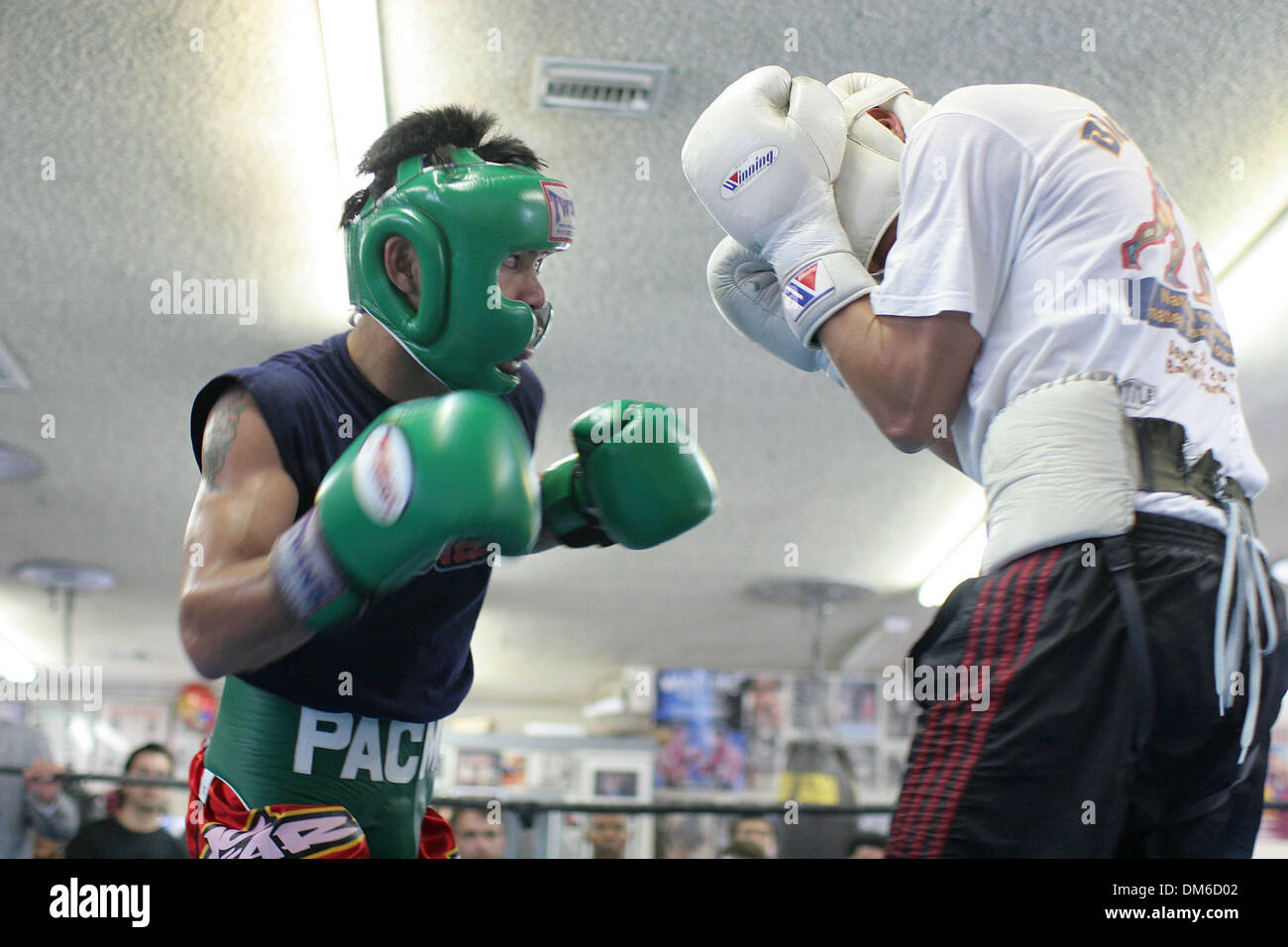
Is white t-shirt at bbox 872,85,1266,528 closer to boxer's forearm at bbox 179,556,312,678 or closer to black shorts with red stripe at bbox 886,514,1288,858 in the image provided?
black shorts with red stripe at bbox 886,514,1288,858

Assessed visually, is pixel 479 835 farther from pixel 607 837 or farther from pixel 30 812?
pixel 30 812

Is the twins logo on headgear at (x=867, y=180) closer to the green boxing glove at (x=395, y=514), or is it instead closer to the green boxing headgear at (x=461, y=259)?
the green boxing headgear at (x=461, y=259)

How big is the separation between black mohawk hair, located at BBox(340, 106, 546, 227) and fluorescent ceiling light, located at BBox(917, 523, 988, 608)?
436 centimetres

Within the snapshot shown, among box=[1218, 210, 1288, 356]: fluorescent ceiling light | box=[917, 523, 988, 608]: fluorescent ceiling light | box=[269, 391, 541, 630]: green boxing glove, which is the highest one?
box=[1218, 210, 1288, 356]: fluorescent ceiling light

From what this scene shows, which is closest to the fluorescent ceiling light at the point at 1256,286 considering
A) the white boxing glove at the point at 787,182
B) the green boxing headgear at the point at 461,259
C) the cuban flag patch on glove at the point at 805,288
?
the white boxing glove at the point at 787,182

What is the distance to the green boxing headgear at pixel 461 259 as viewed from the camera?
126 centimetres

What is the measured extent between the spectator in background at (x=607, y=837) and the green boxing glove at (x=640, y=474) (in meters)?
3.56

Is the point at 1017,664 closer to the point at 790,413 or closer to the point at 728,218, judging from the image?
the point at 728,218

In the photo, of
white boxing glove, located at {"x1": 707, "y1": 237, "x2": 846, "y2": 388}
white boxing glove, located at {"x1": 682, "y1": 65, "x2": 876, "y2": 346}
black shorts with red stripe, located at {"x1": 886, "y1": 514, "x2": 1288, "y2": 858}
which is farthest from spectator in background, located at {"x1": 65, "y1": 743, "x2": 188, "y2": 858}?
black shorts with red stripe, located at {"x1": 886, "y1": 514, "x2": 1288, "y2": 858}

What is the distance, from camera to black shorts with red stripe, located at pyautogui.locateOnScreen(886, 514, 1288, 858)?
35.1 inches

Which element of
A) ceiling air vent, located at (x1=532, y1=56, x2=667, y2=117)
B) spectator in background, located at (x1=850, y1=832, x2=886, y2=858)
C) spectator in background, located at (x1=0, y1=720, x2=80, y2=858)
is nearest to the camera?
ceiling air vent, located at (x1=532, y1=56, x2=667, y2=117)

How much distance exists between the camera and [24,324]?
143 inches

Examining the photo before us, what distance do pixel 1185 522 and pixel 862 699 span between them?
810cm
